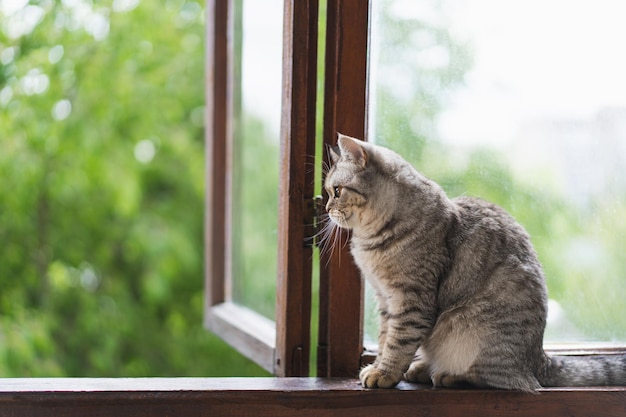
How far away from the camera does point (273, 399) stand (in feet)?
4.21

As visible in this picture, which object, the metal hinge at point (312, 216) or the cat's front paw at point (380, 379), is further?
the metal hinge at point (312, 216)

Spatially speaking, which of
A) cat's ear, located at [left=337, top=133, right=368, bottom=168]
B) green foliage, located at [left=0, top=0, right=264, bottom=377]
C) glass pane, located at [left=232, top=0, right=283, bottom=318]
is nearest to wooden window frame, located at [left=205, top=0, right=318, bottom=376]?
cat's ear, located at [left=337, top=133, right=368, bottom=168]

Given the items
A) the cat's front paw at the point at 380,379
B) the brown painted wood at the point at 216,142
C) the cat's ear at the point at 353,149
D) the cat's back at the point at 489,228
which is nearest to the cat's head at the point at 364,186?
the cat's ear at the point at 353,149

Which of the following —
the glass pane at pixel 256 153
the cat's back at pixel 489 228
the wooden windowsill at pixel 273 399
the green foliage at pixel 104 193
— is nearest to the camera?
the wooden windowsill at pixel 273 399

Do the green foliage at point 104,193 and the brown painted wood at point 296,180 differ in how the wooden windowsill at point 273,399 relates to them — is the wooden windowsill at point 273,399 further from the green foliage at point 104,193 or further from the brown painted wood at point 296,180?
the green foliage at point 104,193

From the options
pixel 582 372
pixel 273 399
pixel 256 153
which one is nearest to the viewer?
pixel 273 399

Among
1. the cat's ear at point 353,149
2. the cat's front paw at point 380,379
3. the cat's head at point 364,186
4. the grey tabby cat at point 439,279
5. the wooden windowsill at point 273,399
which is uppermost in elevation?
the cat's ear at point 353,149

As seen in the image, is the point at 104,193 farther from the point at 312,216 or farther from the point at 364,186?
the point at 364,186

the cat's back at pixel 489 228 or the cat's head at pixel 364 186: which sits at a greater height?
the cat's head at pixel 364 186

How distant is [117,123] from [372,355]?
186cm

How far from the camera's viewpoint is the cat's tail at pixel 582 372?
138cm

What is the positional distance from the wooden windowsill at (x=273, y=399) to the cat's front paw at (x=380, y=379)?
0.01 metres

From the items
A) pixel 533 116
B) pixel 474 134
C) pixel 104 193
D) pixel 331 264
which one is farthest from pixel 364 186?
pixel 104 193

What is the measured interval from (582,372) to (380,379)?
413 millimetres
